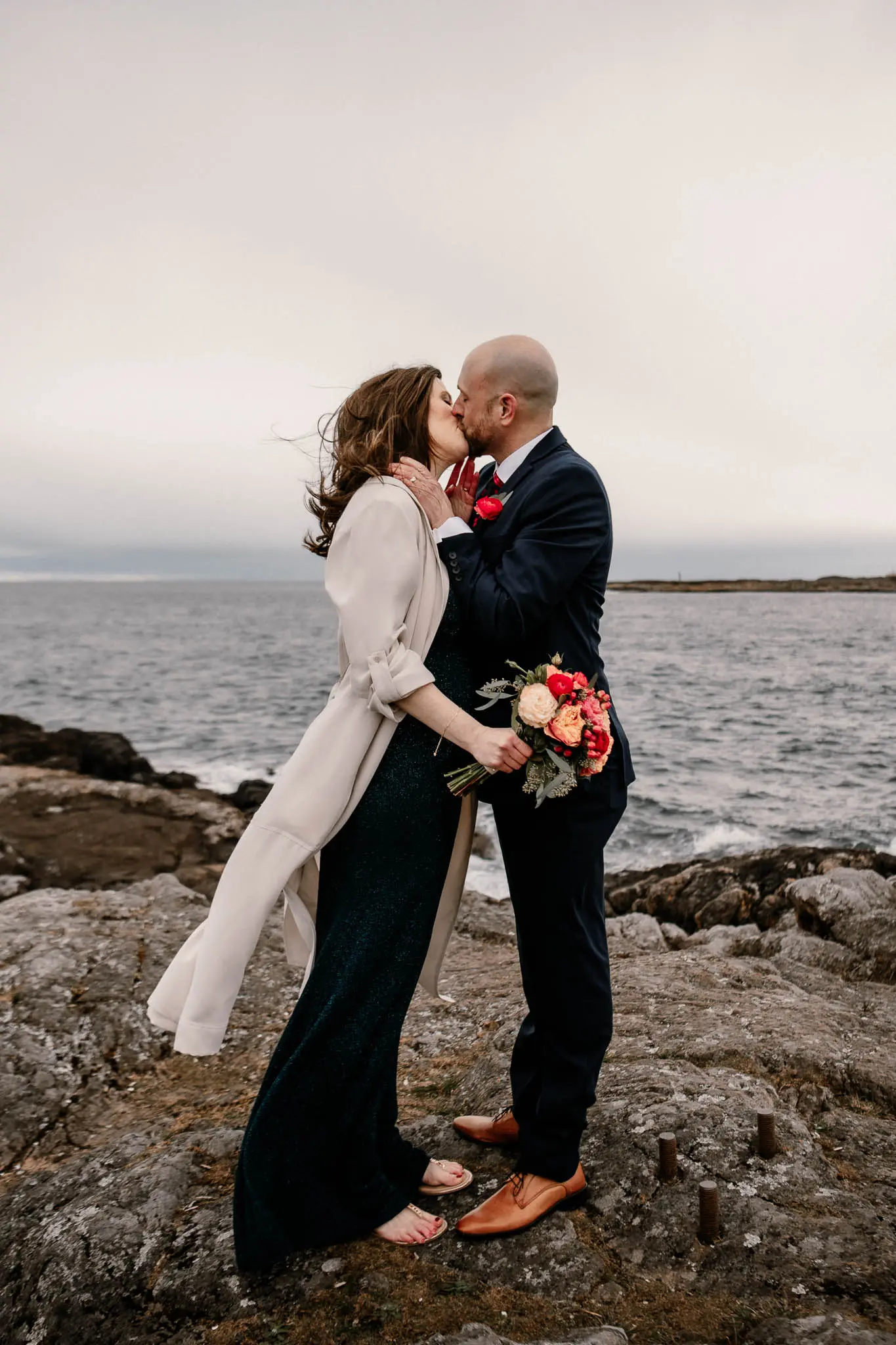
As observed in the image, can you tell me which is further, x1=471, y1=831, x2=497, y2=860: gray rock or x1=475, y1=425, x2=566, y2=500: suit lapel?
x1=471, y1=831, x2=497, y2=860: gray rock

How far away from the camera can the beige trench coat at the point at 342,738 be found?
3.09 m

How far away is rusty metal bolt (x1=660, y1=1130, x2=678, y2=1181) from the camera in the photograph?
11.8 feet

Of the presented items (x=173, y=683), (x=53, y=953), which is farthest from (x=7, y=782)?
(x=173, y=683)

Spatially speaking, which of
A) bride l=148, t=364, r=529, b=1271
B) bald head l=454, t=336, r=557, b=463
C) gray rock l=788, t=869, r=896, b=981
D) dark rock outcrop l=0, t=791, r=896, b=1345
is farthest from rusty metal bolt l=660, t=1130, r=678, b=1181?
gray rock l=788, t=869, r=896, b=981

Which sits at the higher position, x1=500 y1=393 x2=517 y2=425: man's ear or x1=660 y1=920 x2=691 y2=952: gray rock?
x1=500 y1=393 x2=517 y2=425: man's ear

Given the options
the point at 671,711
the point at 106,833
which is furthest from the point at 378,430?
the point at 671,711

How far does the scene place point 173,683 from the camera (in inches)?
1737

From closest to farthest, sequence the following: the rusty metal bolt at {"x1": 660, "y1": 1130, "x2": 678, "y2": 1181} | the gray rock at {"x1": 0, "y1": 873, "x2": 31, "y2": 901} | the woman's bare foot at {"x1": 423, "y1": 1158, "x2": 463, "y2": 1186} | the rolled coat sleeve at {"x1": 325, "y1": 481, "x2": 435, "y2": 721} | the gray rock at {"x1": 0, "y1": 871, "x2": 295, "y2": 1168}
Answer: the rolled coat sleeve at {"x1": 325, "y1": 481, "x2": 435, "y2": 721} < the rusty metal bolt at {"x1": 660, "y1": 1130, "x2": 678, "y2": 1181} < the woman's bare foot at {"x1": 423, "y1": 1158, "x2": 463, "y2": 1186} < the gray rock at {"x1": 0, "y1": 871, "x2": 295, "y2": 1168} < the gray rock at {"x1": 0, "y1": 873, "x2": 31, "y2": 901}

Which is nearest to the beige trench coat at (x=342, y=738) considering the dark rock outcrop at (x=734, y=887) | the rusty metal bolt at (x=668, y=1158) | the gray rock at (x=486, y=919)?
the rusty metal bolt at (x=668, y=1158)

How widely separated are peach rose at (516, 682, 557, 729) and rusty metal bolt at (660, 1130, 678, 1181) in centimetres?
182

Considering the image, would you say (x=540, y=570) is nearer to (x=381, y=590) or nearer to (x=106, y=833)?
(x=381, y=590)

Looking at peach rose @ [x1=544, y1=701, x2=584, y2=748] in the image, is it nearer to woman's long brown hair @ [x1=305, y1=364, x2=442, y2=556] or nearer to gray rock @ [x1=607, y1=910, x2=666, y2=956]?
woman's long brown hair @ [x1=305, y1=364, x2=442, y2=556]

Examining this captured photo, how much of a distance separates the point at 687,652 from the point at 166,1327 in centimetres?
5657

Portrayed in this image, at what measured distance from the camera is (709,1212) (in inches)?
128
